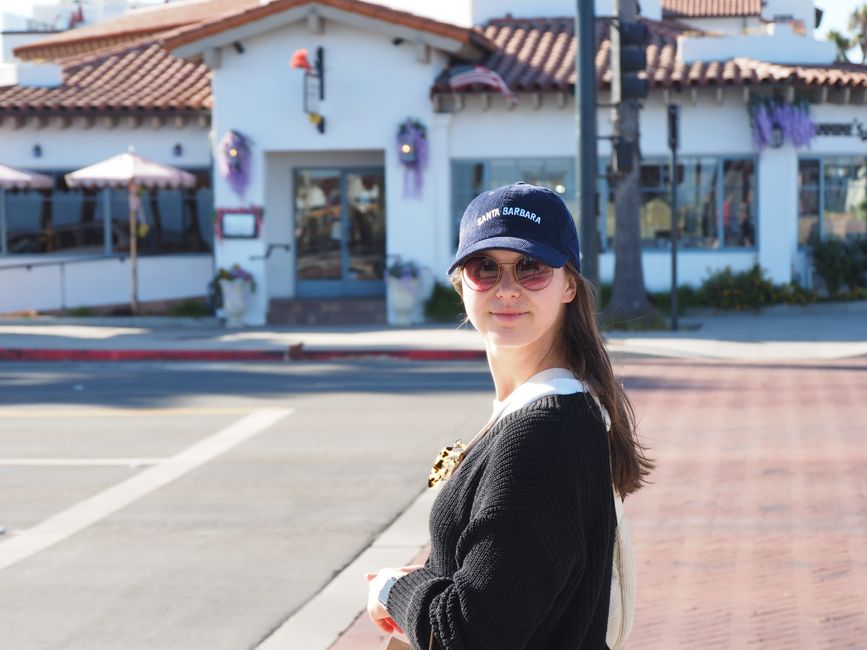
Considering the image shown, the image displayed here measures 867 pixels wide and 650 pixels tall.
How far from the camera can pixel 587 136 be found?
1764 centimetres

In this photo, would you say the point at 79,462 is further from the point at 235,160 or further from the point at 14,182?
the point at 14,182

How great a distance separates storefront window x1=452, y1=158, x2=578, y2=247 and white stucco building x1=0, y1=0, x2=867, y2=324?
3 centimetres

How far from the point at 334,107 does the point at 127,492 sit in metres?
15.2

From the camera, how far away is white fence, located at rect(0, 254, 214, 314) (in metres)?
26.6

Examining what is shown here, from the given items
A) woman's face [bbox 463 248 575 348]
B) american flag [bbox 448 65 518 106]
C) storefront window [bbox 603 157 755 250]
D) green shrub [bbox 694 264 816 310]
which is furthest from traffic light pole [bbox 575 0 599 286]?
woman's face [bbox 463 248 575 348]

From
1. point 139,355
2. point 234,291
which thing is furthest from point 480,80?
point 139,355

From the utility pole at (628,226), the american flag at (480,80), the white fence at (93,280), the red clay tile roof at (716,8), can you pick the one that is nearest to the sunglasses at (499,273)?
the utility pole at (628,226)

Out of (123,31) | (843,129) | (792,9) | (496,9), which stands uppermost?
(792,9)

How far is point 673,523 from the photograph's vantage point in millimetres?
8812

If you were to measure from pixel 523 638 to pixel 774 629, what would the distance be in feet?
13.6

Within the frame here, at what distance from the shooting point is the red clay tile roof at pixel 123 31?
3678 cm

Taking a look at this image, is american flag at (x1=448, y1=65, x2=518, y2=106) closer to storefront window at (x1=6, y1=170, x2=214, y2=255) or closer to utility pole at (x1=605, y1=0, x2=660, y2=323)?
utility pole at (x1=605, y1=0, x2=660, y2=323)

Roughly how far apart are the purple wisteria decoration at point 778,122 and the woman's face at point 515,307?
22493mm

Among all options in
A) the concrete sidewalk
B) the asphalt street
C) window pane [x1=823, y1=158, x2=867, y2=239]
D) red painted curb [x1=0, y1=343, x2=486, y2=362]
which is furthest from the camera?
window pane [x1=823, y1=158, x2=867, y2=239]
